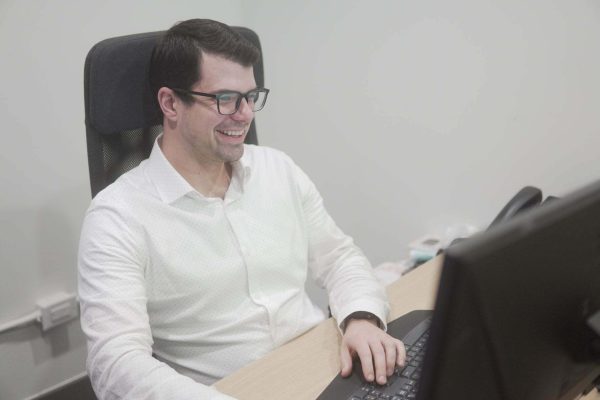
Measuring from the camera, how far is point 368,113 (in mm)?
2129

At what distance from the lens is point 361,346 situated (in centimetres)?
106

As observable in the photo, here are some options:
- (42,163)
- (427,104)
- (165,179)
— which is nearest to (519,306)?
(165,179)

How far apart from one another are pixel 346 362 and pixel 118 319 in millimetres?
419

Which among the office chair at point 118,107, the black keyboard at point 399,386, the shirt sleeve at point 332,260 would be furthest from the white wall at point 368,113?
the black keyboard at point 399,386

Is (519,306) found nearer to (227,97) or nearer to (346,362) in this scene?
Answer: (346,362)

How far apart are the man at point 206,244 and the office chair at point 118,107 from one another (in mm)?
32

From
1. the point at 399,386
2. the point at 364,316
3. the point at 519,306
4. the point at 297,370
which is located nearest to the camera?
the point at 519,306

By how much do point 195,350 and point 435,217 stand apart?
1091 mm

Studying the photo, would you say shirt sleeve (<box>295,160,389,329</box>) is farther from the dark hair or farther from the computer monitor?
the computer monitor

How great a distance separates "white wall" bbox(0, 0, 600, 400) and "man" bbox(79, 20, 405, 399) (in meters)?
0.71

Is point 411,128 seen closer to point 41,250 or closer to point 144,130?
point 144,130

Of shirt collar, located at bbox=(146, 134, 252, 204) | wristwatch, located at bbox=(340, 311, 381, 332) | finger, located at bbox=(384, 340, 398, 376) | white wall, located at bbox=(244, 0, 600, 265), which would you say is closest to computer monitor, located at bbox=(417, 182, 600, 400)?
finger, located at bbox=(384, 340, 398, 376)

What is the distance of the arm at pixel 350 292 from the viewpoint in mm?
1025

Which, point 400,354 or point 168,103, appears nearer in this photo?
point 400,354
